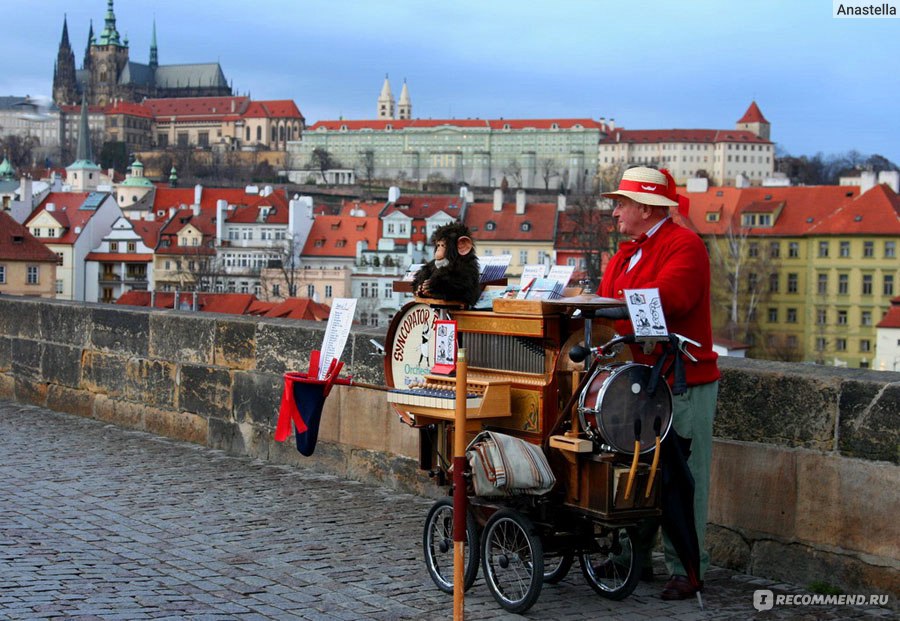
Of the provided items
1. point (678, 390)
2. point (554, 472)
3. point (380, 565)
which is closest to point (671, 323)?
point (678, 390)

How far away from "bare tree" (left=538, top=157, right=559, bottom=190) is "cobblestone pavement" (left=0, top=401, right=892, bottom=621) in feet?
504

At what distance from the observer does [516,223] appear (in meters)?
79.1

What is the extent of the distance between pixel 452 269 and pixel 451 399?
1.90 feet

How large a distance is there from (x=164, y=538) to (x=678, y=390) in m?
2.51

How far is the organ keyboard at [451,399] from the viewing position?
4730mm

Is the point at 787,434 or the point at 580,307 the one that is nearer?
the point at 580,307

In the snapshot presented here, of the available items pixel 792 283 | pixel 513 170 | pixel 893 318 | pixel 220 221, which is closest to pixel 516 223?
pixel 792 283

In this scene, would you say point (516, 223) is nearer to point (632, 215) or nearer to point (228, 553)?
point (228, 553)

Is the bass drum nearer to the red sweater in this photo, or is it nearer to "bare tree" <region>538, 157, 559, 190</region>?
the red sweater

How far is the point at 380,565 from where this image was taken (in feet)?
17.3

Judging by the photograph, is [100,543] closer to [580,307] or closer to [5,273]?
[580,307]

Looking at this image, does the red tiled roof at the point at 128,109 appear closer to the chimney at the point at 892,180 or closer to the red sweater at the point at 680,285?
the chimney at the point at 892,180

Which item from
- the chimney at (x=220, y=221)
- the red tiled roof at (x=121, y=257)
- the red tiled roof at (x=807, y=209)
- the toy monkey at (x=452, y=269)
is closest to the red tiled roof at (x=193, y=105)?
the chimney at (x=220, y=221)

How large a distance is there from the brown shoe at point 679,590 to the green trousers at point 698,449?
0.04 m
